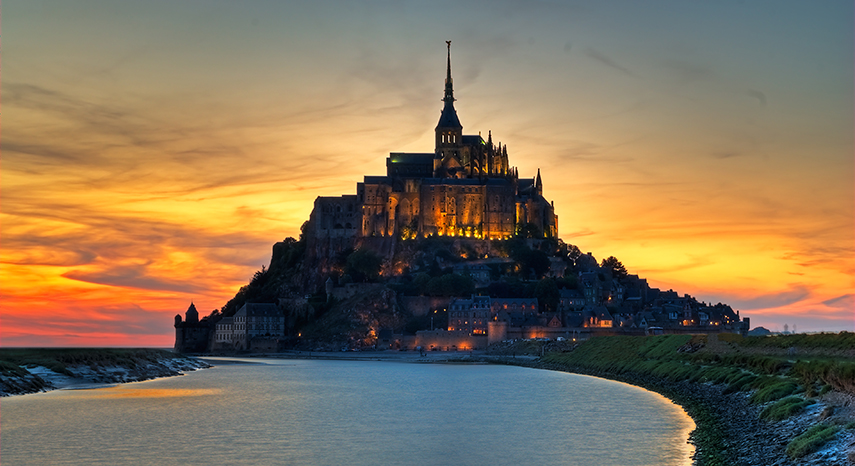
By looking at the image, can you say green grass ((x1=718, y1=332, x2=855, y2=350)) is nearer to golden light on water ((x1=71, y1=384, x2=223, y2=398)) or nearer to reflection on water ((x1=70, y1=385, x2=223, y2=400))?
golden light on water ((x1=71, y1=384, x2=223, y2=398))

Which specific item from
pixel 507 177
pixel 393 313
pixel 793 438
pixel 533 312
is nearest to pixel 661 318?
pixel 533 312

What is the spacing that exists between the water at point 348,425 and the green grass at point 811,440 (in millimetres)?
4405

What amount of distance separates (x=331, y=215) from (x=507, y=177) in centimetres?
3241

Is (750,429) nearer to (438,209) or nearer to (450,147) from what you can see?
(438,209)

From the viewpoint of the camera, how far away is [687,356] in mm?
57125

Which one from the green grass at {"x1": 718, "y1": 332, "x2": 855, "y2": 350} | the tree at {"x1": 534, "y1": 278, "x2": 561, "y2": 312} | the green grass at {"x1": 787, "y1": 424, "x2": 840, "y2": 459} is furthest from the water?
the tree at {"x1": 534, "y1": 278, "x2": 561, "y2": 312}

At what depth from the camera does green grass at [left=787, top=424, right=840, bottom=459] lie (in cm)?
2175

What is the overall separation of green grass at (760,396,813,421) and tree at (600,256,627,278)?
361ft

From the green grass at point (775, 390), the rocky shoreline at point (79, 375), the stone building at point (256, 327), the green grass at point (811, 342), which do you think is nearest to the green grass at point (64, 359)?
the rocky shoreline at point (79, 375)

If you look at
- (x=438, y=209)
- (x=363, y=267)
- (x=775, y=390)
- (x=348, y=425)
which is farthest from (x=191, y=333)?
(x=775, y=390)

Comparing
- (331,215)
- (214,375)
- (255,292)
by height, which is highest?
(331,215)

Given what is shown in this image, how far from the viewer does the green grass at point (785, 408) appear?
90.4 feet

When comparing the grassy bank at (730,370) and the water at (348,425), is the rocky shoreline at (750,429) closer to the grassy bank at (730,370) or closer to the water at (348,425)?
the grassy bank at (730,370)

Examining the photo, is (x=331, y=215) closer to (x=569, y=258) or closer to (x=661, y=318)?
(x=569, y=258)
